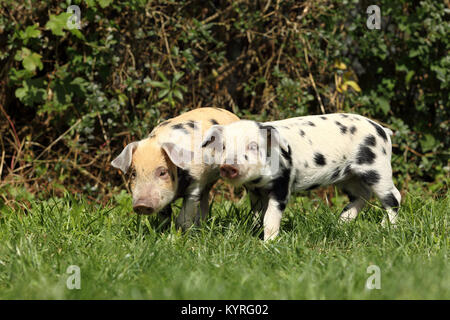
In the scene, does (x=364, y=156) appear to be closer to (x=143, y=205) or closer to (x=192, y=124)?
(x=192, y=124)

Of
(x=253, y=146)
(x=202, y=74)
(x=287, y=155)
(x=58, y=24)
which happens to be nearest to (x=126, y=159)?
(x=253, y=146)

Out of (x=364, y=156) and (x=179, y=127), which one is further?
(x=364, y=156)

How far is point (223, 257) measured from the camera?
407 centimetres

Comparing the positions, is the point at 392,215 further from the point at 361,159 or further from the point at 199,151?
the point at 199,151

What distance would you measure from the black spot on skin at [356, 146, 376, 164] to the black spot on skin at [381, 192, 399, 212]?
337mm

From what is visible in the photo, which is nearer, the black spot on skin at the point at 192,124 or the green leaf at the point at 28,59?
the black spot on skin at the point at 192,124

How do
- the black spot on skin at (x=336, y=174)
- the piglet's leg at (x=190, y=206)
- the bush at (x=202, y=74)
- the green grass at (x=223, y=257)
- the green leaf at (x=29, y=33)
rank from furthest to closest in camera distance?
the bush at (x=202, y=74) → the green leaf at (x=29, y=33) → the black spot on skin at (x=336, y=174) → the piglet's leg at (x=190, y=206) → the green grass at (x=223, y=257)

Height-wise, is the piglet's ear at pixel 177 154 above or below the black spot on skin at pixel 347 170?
above

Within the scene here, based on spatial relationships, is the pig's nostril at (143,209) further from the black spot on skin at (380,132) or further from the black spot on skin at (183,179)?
the black spot on skin at (380,132)

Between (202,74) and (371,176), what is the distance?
3.17m

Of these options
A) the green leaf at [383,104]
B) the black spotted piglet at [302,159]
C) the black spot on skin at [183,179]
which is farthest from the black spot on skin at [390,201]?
the green leaf at [383,104]

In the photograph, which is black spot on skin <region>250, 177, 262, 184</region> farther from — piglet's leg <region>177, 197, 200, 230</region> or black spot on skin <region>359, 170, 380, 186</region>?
black spot on skin <region>359, 170, 380, 186</region>

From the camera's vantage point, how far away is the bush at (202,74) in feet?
22.0
